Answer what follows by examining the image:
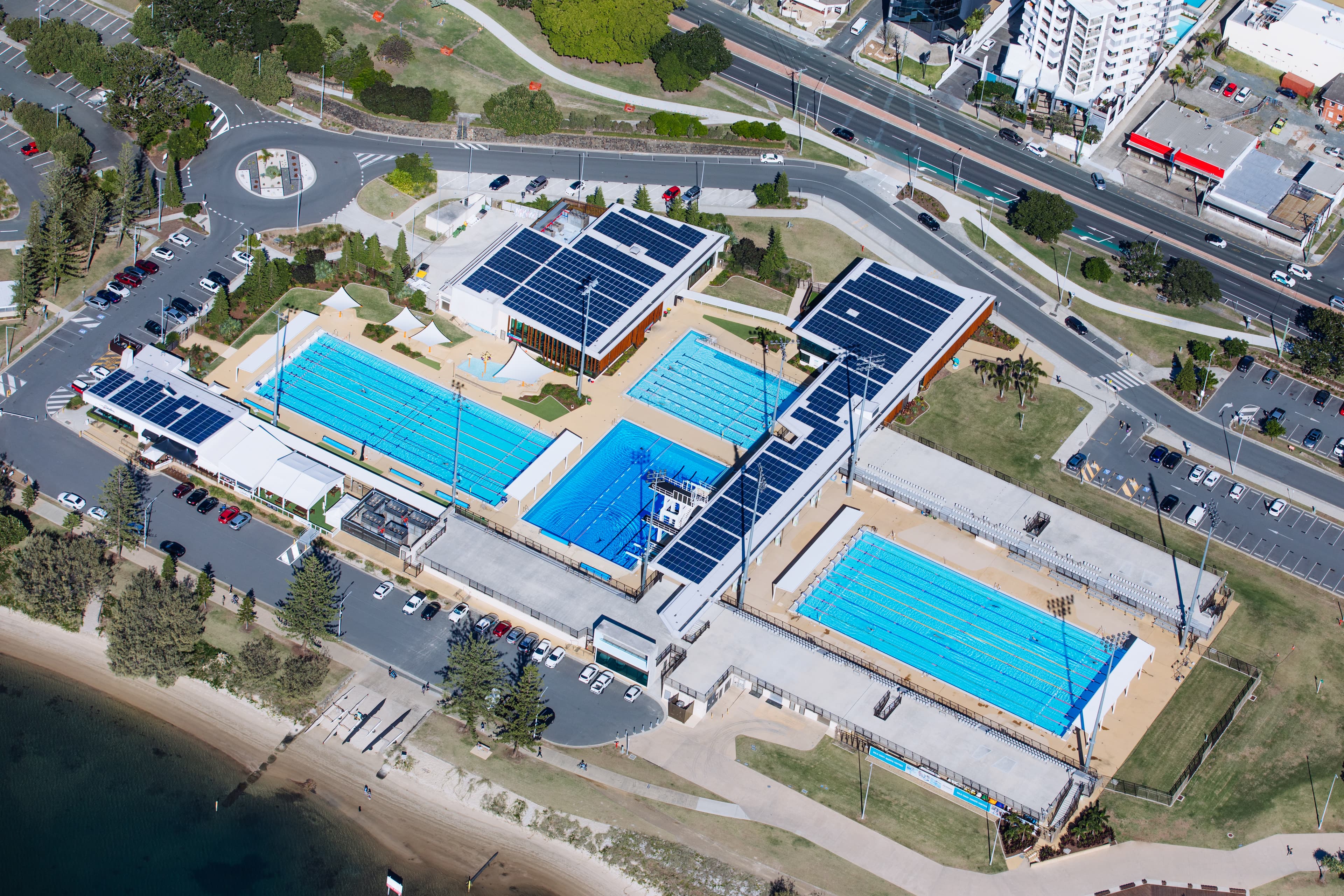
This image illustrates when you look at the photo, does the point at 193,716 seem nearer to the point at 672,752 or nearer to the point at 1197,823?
the point at 672,752

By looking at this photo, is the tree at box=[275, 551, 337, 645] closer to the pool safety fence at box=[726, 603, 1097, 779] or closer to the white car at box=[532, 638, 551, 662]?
the white car at box=[532, 638, 551, 662]

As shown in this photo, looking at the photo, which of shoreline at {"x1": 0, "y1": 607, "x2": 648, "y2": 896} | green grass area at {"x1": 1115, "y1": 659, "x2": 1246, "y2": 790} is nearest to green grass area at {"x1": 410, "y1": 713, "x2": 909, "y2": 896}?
shoreline at {"x1": 0, "y1": 607, "x2": 648, "y2": 896}

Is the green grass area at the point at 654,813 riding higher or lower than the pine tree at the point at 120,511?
higher

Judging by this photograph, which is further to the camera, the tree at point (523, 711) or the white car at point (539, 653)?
the white car at point (539, 653)

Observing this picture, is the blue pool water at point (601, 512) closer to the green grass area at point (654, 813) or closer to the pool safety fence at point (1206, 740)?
the green grass area at point (654, 813)

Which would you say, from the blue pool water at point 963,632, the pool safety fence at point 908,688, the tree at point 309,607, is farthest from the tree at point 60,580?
the blue pool water at point 963,632

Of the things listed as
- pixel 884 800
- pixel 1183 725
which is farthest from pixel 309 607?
pixel 1183 725

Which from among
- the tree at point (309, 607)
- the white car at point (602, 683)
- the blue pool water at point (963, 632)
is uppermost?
the blue pool water at point (963, 632)
